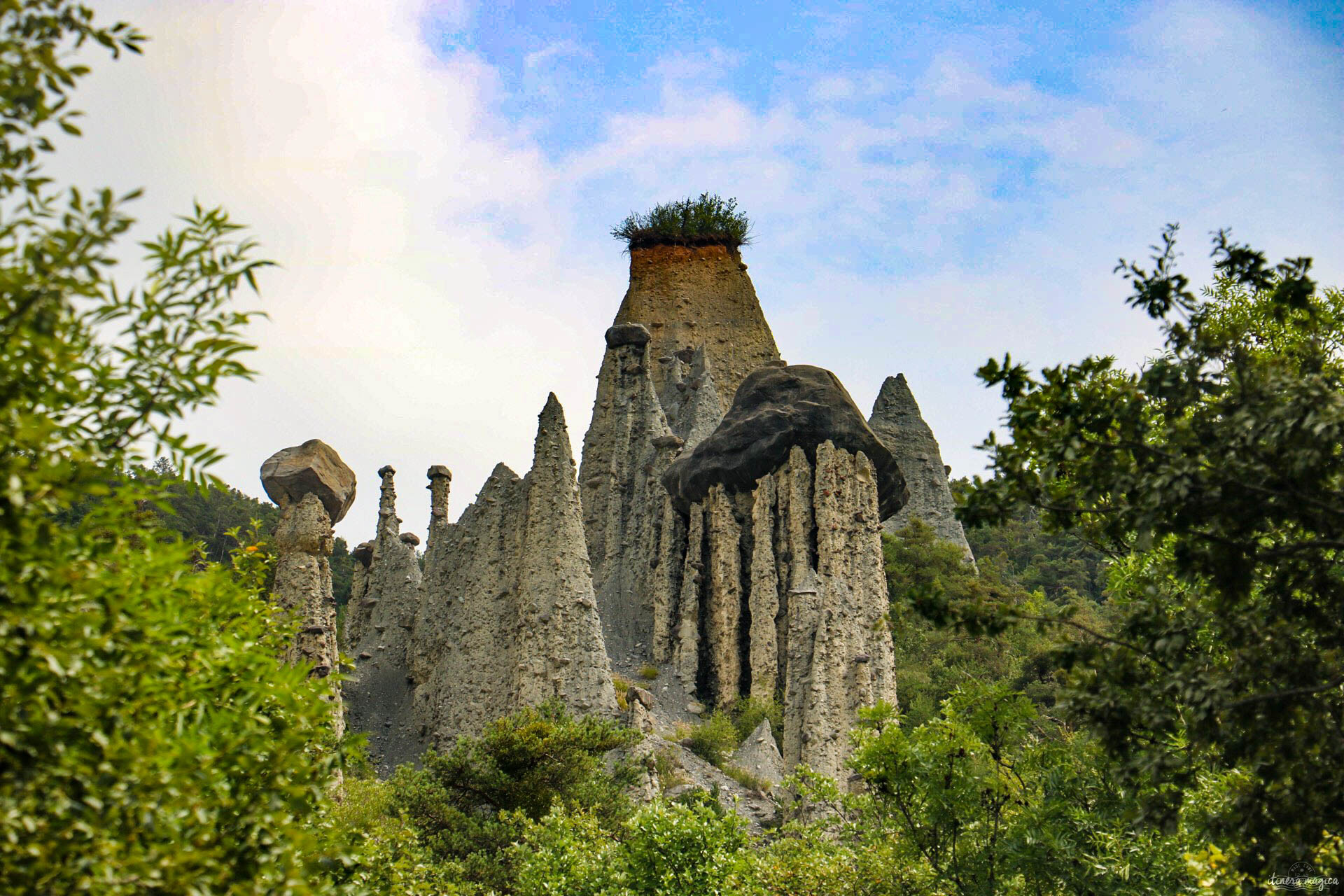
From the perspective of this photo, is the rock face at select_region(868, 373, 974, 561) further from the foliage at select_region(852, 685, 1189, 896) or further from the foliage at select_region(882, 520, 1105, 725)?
the foliage at select_region(852, 685, 1189, 896)

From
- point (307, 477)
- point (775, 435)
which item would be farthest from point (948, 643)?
point (307, 477)

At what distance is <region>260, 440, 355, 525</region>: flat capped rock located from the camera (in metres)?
26.9

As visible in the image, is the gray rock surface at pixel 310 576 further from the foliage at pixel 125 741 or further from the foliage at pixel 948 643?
the foliage at pixel 948 643

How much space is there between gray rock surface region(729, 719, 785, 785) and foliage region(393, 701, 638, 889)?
4931mm

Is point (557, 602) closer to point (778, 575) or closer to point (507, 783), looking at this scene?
point (507, 783)

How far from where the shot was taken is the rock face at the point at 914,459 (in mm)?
47875

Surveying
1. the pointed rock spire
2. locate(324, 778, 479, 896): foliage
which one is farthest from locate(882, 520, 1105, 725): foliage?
locate(324, 778, 479, 896): foliage

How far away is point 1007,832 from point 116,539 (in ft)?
28.9

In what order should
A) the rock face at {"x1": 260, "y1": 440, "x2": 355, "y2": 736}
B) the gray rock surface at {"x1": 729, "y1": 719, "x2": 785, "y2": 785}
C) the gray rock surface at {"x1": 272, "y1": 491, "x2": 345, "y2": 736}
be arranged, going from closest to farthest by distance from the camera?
the rock face at {"x1": 260, "y1": 440, "x2": 355, "y2": 736} < the gray rock surface at {"x1": 272, "y1": 491, "x2": 345, "y2": 736} < the gray rock surface at {"x1": 729, "y1": 719, "x2": 785, "y2": 785}

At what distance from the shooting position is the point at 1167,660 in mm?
7918

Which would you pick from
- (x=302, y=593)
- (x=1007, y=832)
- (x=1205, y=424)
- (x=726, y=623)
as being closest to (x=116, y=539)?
(x=1205, y=424)

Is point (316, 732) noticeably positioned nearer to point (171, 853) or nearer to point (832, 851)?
point (171, 853)

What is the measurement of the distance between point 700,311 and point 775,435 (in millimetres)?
16187

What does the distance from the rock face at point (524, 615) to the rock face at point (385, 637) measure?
96 centimetres
